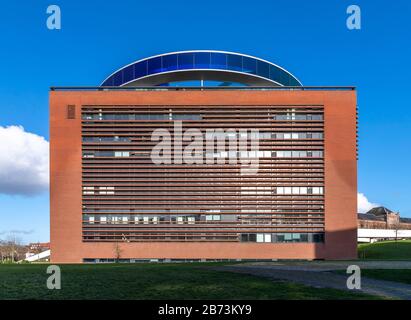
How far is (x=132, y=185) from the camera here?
136 ft

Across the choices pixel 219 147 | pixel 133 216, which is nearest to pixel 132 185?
pixel 133 216

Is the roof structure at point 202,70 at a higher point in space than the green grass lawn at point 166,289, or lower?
higher

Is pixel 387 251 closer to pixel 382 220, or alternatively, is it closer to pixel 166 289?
pixel 166 289

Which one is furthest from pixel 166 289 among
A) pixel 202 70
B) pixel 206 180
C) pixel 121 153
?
pixel 202 70

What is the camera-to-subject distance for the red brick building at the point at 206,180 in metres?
41.4

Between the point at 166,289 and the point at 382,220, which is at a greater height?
the point at 166,289

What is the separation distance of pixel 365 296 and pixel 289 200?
31.1 meters

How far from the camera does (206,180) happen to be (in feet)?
136

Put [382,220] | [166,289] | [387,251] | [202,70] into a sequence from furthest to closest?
[382,220] < [387,251] < [202,70] < [166,289]

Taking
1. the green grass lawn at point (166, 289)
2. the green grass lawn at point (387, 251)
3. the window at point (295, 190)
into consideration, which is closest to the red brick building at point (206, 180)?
the window at point (295, 190)

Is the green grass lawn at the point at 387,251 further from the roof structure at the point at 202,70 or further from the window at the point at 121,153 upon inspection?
the window at the point at 121,153

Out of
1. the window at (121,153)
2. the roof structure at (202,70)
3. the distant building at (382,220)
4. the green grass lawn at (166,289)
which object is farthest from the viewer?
the distant building at (382,220)

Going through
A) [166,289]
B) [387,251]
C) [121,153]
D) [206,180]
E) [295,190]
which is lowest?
[387,251]

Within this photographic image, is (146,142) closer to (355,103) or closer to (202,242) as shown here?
(202,242)
